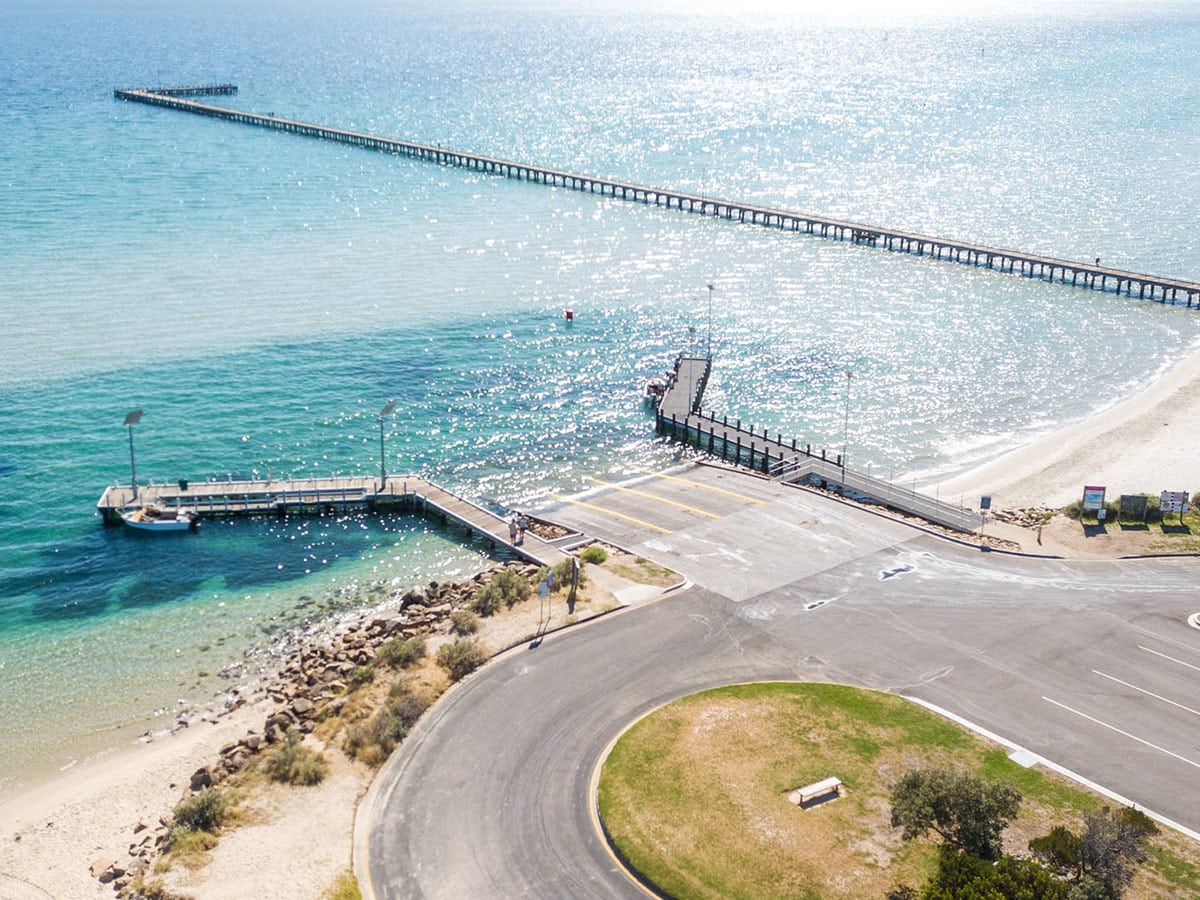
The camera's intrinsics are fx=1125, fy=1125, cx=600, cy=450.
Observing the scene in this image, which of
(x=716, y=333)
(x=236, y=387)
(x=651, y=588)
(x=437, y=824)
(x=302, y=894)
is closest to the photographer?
(x=302, y=894)

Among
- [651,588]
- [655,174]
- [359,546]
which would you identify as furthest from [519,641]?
[655,174]

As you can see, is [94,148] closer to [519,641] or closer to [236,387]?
[236,387]

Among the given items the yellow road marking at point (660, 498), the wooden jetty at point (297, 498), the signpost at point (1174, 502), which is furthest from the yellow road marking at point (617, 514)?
the signpost at point (1174, 502)

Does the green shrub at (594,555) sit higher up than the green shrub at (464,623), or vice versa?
the green shrub at (594,555)

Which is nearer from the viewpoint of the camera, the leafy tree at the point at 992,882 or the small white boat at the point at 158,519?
the leafy tree at the point at 992,882

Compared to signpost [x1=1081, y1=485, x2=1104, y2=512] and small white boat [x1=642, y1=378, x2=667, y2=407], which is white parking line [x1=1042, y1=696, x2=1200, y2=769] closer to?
signpost [x1=1081, y1=485, x2=1104, y2=512]

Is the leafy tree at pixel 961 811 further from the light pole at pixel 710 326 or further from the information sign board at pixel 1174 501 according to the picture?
the light pole at pixel 710 326
